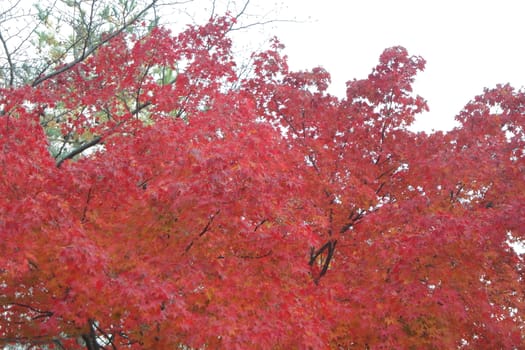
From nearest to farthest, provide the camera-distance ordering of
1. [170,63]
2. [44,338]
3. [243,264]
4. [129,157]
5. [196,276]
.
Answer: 1. [196,276]
2. [243,264]
3. [129,157]
4. [44,338]
5. [170,63]

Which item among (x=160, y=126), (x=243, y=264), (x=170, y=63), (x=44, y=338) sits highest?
(x=170, y=63)

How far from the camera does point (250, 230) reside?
7.43 metres

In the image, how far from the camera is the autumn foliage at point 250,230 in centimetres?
690

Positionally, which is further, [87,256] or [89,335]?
[89,335]

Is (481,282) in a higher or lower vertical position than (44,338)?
higher

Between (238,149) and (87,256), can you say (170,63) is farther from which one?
(87,256)

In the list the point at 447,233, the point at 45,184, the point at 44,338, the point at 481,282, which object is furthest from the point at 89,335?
the point at 481,282

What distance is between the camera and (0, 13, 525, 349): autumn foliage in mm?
6898

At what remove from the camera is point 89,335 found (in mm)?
8727

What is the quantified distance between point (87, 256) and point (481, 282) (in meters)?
6.28

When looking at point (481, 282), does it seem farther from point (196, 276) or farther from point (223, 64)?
point (223, 64)

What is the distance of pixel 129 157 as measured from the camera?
8.15 m

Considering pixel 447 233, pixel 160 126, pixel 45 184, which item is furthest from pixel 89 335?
pixel 447 233

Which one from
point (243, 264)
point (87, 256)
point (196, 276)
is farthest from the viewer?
point (243, 264)
